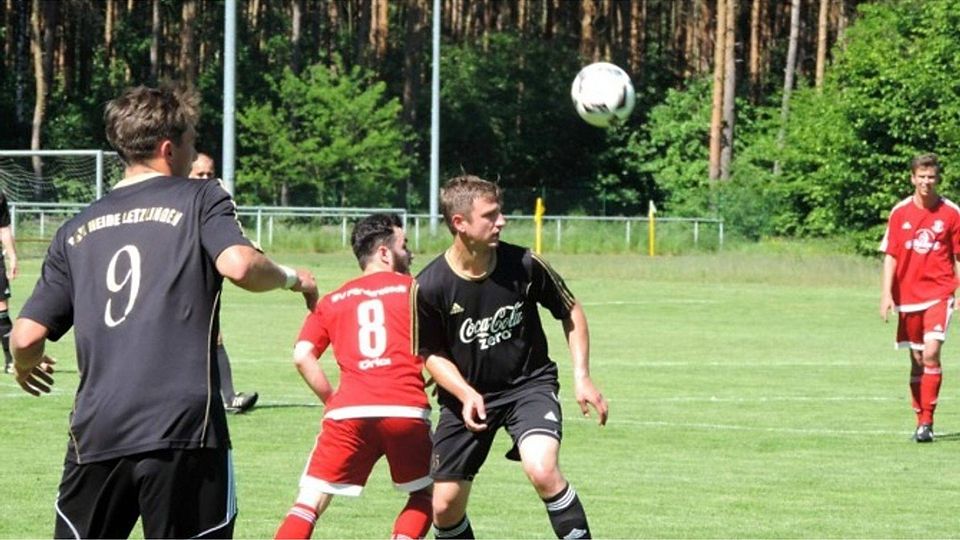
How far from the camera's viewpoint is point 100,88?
69.9 meters

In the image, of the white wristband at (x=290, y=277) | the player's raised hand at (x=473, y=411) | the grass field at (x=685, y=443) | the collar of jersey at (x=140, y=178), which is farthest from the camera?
the grass field at (x=685, y=443)

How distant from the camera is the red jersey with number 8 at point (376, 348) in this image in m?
8.12

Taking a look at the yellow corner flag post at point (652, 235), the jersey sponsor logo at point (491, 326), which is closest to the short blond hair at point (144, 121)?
the jersey sponsor logo at point (491, 326)

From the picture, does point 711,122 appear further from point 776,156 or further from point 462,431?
point 462,431

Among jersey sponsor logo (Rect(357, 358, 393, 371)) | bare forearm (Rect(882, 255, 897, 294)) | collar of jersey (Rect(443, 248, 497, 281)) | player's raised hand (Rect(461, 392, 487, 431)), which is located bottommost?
player's raised hand (Rect(461, 392, 487, 431))

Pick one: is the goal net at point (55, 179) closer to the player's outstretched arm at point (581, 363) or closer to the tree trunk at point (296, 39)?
the tree trunk at point (296, 39)

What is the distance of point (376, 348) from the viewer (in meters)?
8.22

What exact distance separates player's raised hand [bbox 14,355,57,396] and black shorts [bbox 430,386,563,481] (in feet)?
7.89

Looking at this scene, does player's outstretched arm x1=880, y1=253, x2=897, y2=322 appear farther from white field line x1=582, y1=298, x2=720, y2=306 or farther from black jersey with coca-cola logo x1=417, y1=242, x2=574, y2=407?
white field line x1=582, y1=298, x2=720, y2=306

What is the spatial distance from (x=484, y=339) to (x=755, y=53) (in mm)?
65289

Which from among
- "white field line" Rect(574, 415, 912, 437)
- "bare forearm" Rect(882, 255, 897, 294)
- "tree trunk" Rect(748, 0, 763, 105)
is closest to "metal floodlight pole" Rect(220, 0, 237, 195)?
"white field line" Rect(574, 415, 912, 437)

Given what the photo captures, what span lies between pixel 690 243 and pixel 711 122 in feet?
38.9

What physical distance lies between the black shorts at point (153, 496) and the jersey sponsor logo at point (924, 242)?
9588 millimetres

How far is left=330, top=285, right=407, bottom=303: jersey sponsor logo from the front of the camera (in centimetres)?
830
